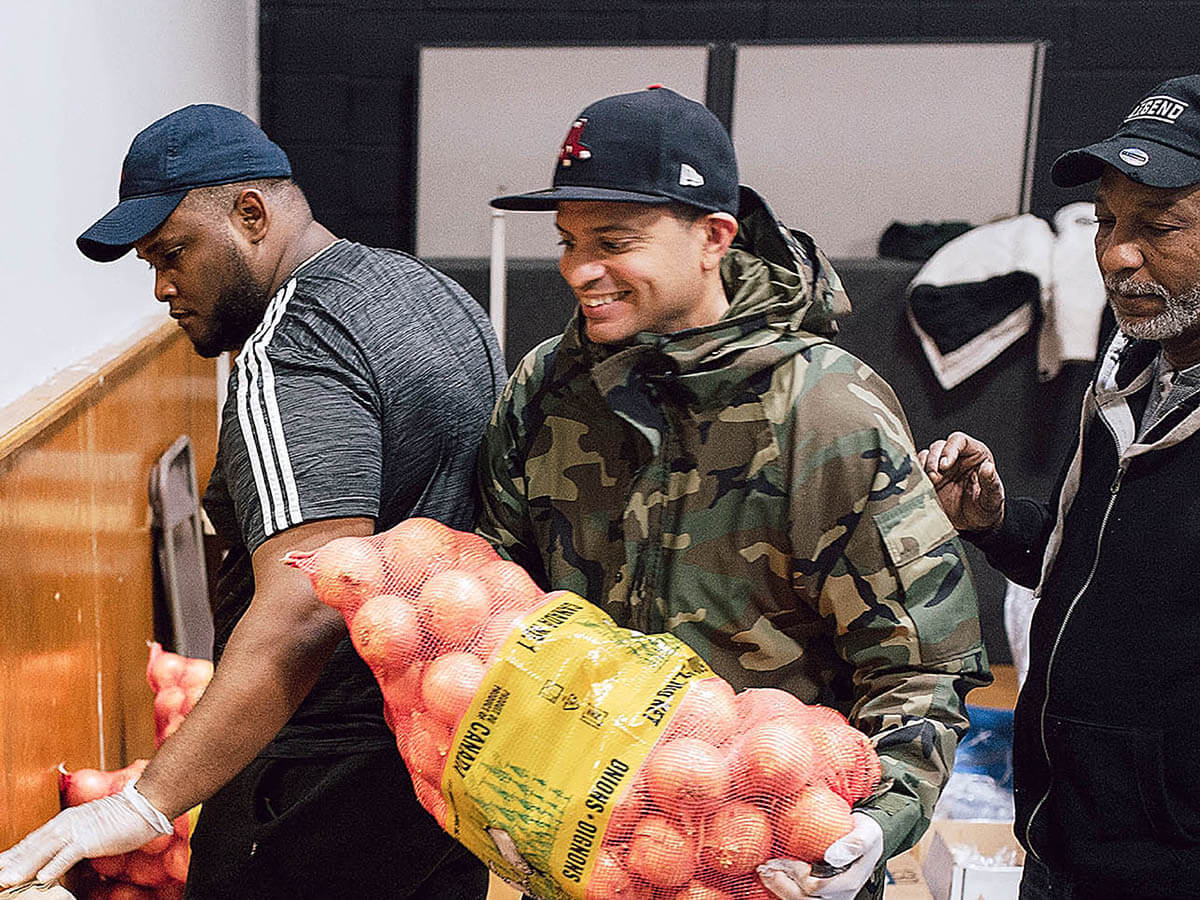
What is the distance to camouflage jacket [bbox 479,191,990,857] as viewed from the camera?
1.24 meters

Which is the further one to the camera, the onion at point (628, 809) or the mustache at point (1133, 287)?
the mustache at point (1133, 287)

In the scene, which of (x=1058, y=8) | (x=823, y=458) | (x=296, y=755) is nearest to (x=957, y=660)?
(x=823, y=458)

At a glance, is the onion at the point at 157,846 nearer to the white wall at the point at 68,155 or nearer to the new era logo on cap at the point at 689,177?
the white wall at the point at 68,155

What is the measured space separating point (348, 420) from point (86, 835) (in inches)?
20.7

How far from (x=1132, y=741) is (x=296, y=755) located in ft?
3.20

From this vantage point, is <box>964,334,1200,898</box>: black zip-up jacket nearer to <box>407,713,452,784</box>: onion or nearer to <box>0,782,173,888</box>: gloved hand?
<box>407,713,452,784</box>: onion

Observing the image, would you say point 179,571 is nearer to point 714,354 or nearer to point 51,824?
point 51,824

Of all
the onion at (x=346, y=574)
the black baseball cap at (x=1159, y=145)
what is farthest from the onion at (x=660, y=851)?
the black baseball cap at (x=1159, y=145)

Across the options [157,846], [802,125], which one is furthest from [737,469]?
[802,125]

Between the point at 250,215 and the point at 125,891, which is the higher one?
the point at 250,215

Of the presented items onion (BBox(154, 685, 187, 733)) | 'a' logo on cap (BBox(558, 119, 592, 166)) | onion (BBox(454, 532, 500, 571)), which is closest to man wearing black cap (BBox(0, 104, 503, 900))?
onion (BBox(454, 532, 500, 571))

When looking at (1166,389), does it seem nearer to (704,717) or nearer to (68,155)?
(704,717)

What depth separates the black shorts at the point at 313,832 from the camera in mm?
1558

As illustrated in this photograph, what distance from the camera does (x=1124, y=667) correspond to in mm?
1411
